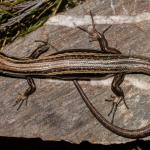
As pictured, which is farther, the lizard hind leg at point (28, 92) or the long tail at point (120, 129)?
the lizard hind leg at point (28, 92)

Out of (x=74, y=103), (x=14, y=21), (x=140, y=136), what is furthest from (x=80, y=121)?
(x=14, y=21)

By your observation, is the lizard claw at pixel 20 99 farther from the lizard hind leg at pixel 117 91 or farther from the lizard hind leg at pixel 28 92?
the lizard hind leg at pixel 117 91

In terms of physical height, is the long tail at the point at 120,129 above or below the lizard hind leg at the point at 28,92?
below

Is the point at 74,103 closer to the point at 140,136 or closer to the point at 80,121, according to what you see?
the point at 80,121

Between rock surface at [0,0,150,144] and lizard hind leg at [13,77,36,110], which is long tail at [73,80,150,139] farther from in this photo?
lizard hind leg at [13,77,36,110]

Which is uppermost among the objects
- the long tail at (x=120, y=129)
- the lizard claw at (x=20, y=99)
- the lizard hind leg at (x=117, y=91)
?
the lizard hind leg at (x=117, y=91)

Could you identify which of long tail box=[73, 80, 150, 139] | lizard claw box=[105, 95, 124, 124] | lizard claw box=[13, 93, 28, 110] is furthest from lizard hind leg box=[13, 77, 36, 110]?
lizard claw box=[105, 95, 124, 124]

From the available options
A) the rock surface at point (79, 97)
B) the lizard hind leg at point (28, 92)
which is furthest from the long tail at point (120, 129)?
the lizard hind leg at point (28, 92)

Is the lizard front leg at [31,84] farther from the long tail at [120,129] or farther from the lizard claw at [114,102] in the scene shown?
the lizard claw at [114,102]
